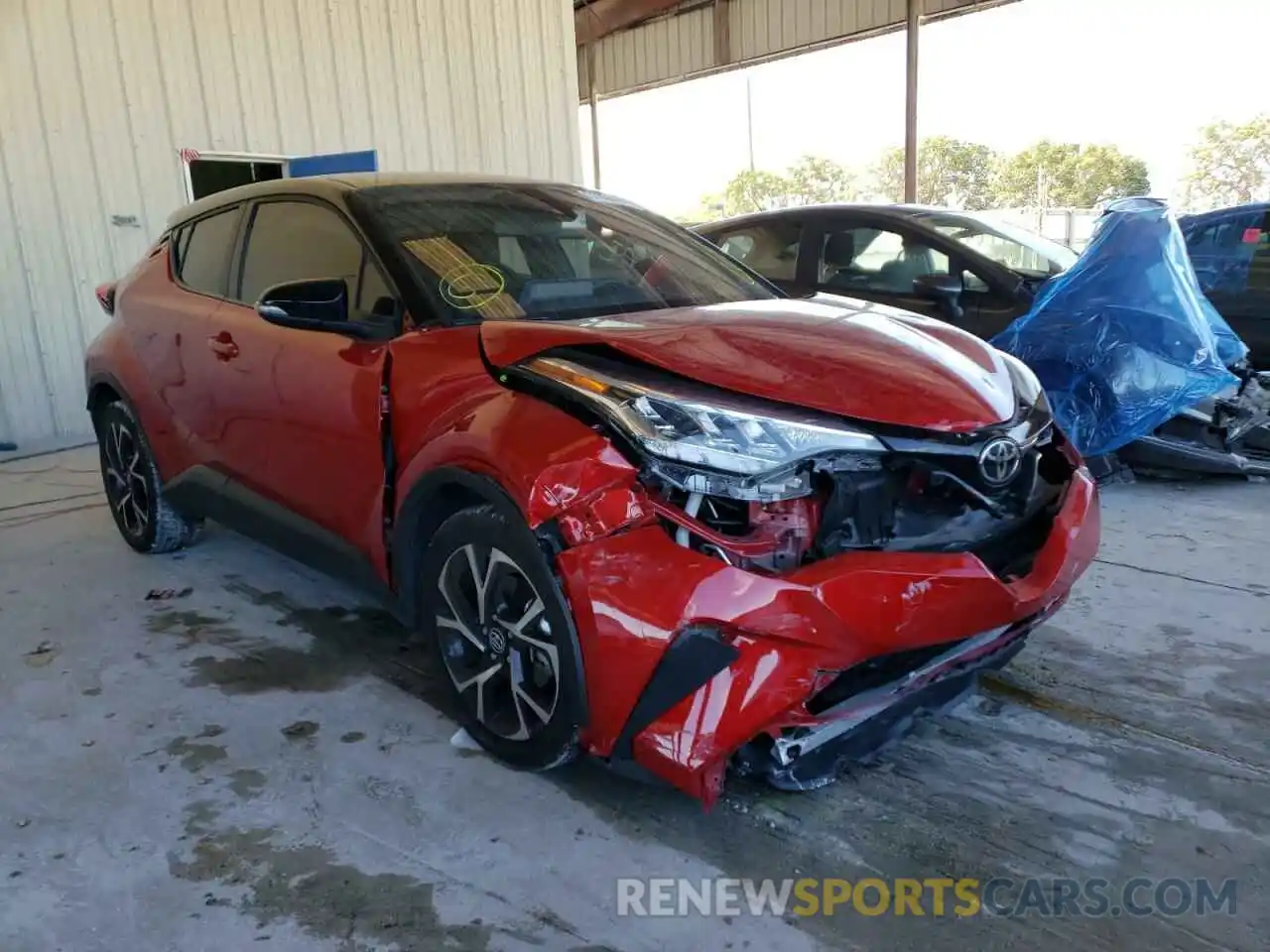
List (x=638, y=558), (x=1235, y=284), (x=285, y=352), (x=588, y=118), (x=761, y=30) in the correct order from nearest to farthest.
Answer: (x=638, y=558), (x=285, y=352), (x=1235, y=284), (x=761, y=30), (x=588, y=118)

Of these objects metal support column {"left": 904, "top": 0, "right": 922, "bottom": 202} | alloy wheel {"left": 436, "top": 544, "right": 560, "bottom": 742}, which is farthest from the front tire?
metal support column {"left": 904, "top": 0, "right": 922, "bottom": 202}

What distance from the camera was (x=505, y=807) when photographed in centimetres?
222

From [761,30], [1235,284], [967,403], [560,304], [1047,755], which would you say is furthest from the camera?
[761,30]

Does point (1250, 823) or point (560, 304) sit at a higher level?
point (560, 304)

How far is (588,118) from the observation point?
58.8ft

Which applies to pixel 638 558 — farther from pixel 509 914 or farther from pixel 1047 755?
pixel 1047 755

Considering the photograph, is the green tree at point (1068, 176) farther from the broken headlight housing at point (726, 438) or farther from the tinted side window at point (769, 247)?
the broken headlight housing at point (726, 438)

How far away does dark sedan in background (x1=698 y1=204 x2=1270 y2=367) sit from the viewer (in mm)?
5082

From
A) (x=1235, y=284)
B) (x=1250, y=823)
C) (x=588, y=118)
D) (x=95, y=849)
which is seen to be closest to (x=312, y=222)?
(x=95, y=849)

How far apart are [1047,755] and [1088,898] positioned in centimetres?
53

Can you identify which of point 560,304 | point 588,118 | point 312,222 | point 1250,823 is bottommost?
point 1250,823

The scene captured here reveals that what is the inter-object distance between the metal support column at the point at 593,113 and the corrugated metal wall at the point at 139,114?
903 cm

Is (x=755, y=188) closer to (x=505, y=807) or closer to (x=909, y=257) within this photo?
(x=909, y=257)

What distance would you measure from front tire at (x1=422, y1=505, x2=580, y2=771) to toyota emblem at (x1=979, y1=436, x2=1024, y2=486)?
935 millimetres
